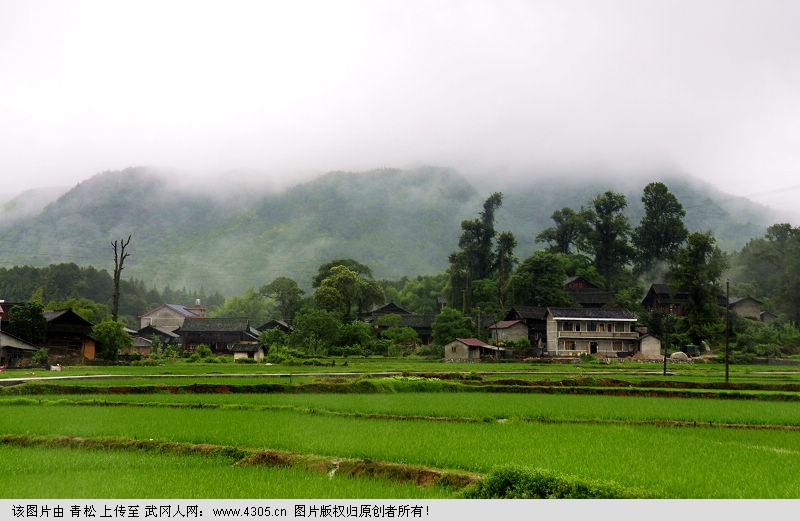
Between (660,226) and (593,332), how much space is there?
1536 inches

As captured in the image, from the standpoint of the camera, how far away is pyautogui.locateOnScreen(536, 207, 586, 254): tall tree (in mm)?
115625

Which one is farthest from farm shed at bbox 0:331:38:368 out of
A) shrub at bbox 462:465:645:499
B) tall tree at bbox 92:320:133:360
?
shrub at bbox 462:465:645:499

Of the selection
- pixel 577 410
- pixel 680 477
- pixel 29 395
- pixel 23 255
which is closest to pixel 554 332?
pixel 577 410

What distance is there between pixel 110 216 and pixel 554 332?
498 feet

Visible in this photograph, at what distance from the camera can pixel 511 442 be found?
50.1 ft

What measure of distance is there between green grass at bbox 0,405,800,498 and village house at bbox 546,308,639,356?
58.8m

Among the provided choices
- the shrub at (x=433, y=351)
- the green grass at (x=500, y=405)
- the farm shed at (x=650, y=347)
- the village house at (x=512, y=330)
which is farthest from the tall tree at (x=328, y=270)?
the green grass at (x=500, y=405)

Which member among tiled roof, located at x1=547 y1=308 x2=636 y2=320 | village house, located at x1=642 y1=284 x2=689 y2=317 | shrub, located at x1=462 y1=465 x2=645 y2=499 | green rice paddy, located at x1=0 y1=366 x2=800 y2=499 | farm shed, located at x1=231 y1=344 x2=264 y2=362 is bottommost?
farm shed, located at x1=231 y1=344 x2=264 y2=362

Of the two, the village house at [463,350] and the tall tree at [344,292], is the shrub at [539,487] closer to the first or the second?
the village house at [463,350]

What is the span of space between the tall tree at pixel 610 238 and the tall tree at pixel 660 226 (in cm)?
286

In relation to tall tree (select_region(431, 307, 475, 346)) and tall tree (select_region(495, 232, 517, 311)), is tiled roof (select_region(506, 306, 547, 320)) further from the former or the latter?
tall tree (select_region(495, 232, 517, 311))

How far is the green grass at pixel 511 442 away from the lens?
435 inches

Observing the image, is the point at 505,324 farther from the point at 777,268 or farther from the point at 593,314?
the point at 777,268
